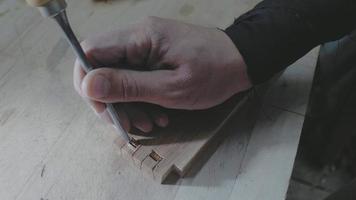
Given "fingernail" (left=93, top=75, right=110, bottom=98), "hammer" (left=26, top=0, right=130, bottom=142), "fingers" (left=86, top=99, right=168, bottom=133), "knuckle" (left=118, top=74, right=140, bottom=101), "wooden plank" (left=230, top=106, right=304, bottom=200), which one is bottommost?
"wooden plank" (left=230, top=106, right=304, bottom=200)

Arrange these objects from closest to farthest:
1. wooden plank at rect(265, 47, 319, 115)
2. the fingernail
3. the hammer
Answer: the hammer → the fingernail → wooden plank at rect(265, 47, 319, 115)

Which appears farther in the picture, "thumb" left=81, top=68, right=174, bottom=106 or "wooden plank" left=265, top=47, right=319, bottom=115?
"wooden plank" left=265, top=47, right=319, bottom=115

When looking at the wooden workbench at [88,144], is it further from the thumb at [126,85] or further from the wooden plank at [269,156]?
the thumb at [126,85]

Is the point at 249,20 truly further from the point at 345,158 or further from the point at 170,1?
the point at 345,158

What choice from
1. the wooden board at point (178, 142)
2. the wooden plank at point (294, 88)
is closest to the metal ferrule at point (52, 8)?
the wooden board at point (178, 142)

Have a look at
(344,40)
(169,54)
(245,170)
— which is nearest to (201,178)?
(245,170)

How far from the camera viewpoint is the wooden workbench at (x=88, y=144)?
448 millimetres

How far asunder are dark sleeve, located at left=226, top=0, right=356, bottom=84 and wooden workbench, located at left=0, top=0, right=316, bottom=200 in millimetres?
70

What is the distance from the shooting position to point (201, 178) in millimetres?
456

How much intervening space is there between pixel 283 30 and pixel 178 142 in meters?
0.24

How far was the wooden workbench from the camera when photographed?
0.45 metres

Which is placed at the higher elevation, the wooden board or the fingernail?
the fingernail

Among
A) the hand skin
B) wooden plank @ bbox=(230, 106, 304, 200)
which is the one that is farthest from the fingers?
wooden plank @ bbox=(230, 106, 304, 200)

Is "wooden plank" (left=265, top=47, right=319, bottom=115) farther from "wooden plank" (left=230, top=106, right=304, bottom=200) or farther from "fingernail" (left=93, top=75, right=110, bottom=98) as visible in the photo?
"fingernail" (left=93, top=75, right=110, bottom=98)
